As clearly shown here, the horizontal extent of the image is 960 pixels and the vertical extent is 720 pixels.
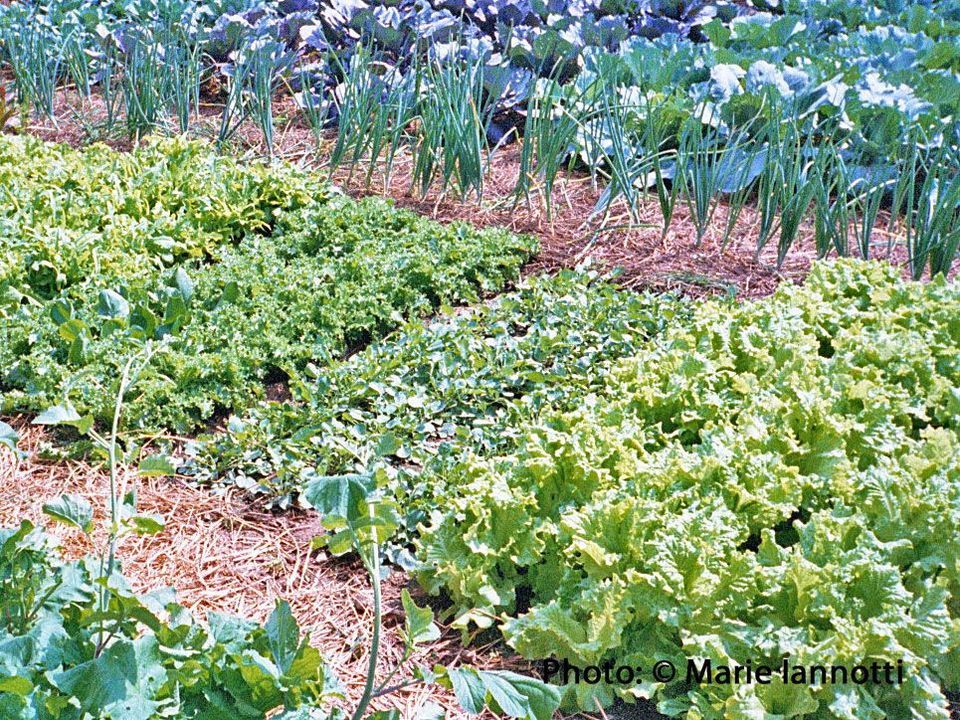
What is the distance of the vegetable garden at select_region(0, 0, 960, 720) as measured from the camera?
169cm

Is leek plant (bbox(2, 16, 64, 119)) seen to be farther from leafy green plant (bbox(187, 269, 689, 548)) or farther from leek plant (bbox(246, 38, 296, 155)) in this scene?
leafy green plant (bbox(187, 269, 689, 548))

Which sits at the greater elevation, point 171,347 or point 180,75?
point 180,75

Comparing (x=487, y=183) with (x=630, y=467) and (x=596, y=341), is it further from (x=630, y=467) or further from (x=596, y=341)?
(x=630, y=467)

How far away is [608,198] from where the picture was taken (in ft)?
14.3

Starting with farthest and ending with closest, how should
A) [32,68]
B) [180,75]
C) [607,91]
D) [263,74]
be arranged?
1. [32,68]
2. [180,75]
3. [263,74]
4. [607,91]

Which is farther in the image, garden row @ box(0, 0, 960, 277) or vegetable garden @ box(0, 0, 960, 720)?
garden row @ box(0, 0, 960, 277)

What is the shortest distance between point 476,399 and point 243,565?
93 centimetres

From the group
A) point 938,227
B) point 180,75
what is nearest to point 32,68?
point 180,75

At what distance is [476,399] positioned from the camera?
10.3 ft

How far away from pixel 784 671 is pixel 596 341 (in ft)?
5.71

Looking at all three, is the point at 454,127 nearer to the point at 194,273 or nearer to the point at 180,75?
the point at 194,273

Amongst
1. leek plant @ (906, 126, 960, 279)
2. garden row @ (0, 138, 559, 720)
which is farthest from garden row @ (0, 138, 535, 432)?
leek plant @ (906, 126, 960, 279)

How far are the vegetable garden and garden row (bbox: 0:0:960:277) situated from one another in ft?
0.12

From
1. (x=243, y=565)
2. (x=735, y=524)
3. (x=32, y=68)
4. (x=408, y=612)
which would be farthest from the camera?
(x=32, y=68)
